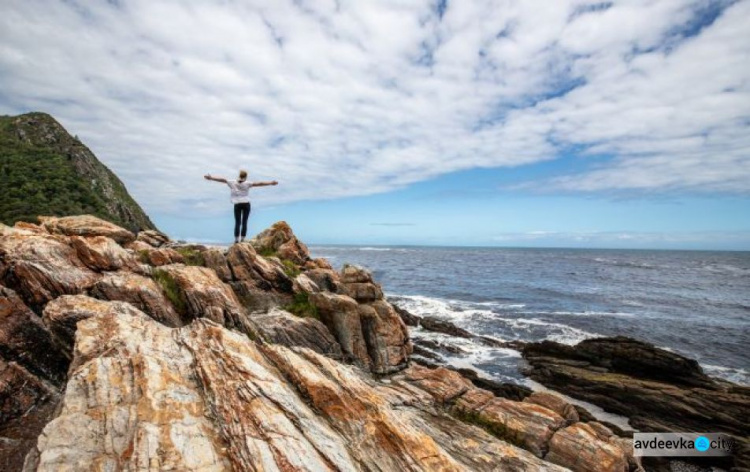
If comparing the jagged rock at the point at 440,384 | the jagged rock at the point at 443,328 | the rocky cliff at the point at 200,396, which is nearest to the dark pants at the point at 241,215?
the rocky cliff at the point at 200,396

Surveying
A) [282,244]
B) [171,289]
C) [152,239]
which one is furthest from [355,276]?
[152,239]

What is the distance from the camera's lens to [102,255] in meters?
15.9

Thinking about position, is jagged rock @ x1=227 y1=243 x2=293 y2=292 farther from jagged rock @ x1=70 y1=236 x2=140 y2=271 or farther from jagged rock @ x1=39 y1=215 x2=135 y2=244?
jagged rock @ x1=39 y1=215 x2=135 y2=244

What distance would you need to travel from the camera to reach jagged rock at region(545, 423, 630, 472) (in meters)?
10.4

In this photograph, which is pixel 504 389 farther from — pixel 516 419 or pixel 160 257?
pixel 160 257

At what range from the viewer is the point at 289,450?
6.63 meters

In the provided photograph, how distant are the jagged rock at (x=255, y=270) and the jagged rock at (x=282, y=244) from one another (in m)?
4.74

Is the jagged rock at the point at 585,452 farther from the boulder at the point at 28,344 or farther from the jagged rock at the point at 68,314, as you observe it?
the boulder at the point at 28,344

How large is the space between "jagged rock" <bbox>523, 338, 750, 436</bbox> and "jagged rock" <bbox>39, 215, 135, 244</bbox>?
28053 millimetres

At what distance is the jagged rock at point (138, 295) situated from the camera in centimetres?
1395

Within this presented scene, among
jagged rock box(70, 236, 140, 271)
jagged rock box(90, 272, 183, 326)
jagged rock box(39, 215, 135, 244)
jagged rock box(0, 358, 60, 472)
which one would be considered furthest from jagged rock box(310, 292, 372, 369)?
jagged rock box(39, 215, 135, 244)

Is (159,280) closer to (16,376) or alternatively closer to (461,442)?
(16,376)

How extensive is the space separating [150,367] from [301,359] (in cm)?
362

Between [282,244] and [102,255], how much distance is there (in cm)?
1290
